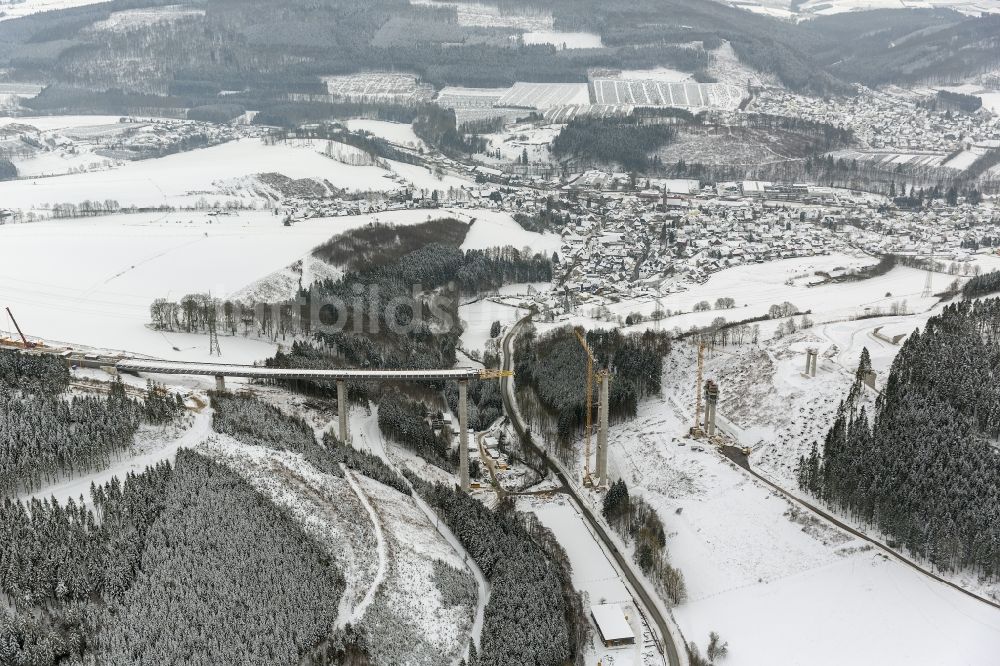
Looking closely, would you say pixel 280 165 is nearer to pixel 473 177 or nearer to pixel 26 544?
pixel 473 177

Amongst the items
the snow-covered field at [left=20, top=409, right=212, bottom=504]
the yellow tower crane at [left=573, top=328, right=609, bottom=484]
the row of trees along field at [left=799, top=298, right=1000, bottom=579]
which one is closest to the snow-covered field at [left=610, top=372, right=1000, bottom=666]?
the row of trees along field at [left=799, top=298, right=1000, bottom=579]

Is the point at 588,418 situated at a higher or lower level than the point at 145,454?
lower

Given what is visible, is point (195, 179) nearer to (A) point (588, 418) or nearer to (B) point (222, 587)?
(A) point (588, 418)

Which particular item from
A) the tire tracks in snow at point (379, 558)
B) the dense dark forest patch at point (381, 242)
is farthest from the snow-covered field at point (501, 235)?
the tire tracks in snow at point (379, 558)

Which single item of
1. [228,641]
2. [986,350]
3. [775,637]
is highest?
[986,350]

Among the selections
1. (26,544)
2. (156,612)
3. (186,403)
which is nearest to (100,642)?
(156,612)

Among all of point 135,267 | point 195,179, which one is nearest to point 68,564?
point 135,267

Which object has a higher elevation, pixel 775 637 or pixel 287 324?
pixel 287 324
